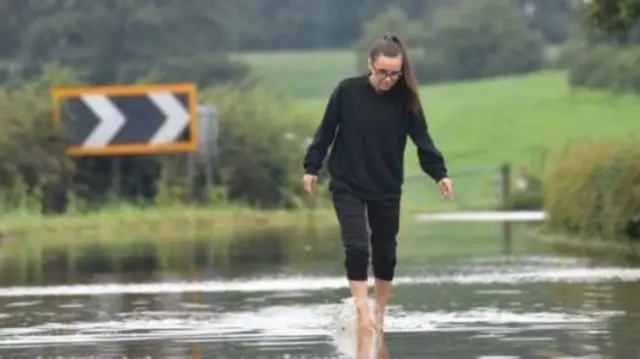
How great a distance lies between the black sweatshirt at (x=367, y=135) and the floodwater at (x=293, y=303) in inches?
36.0

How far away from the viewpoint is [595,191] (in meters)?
22.9

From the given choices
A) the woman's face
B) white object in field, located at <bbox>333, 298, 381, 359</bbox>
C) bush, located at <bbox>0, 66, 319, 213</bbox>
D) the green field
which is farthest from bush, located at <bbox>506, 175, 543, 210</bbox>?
the woman's face

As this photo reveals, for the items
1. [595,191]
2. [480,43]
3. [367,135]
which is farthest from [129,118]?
[480,43]

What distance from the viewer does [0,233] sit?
92.5 ft

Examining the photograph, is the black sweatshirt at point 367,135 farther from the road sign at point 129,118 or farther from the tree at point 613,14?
the road sign at point 129,118

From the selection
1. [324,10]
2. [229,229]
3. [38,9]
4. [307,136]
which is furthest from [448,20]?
[229,229]

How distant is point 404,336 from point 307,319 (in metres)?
1.49

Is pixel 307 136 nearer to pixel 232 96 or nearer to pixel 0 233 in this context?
pixel 232 96

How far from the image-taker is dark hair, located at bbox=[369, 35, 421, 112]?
42.2 feet

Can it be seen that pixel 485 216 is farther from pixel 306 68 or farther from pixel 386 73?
pixel 306 68

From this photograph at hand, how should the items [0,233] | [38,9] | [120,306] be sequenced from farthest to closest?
Result: [38,9] < [0,233] < [120,306]

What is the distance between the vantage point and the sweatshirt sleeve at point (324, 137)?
13.1 m

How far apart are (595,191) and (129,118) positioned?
13.5 meters

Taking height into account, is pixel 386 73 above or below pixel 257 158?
above
